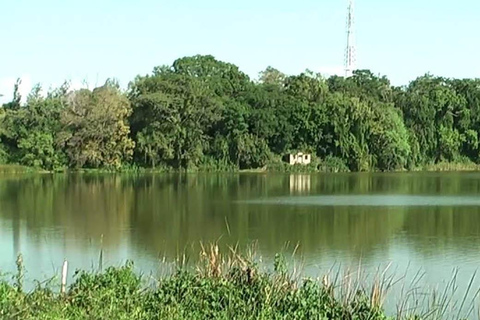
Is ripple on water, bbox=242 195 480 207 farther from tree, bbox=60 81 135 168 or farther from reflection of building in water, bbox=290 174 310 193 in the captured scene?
tree, bbox=60 81 135 168

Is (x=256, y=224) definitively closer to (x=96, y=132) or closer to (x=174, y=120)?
(x=96, y=132)

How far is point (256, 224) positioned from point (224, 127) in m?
30.2

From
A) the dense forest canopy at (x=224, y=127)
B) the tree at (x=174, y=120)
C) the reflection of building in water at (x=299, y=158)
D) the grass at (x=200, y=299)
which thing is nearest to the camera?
the grass at (x=200, y=299)

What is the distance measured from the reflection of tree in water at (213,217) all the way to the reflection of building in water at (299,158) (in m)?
13.6

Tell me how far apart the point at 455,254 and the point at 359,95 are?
A: 40037 millimetres

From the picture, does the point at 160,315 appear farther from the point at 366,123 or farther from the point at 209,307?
the point at 366,123

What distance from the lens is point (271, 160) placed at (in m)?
50.5

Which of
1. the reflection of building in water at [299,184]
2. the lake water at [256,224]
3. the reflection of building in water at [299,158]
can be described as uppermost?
the reflection of building in water at [299,158]

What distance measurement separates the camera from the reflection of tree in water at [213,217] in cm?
1770

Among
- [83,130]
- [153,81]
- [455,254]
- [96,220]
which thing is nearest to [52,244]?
[96,220]

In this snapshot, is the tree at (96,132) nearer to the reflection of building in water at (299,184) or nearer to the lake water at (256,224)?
the lake water at (256,224)

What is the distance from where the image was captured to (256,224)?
20.7 m

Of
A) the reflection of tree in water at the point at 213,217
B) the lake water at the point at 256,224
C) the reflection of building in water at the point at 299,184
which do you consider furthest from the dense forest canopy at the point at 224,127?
the reflection of tree in water at the point at 213,217

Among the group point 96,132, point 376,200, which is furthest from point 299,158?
point 376,200
